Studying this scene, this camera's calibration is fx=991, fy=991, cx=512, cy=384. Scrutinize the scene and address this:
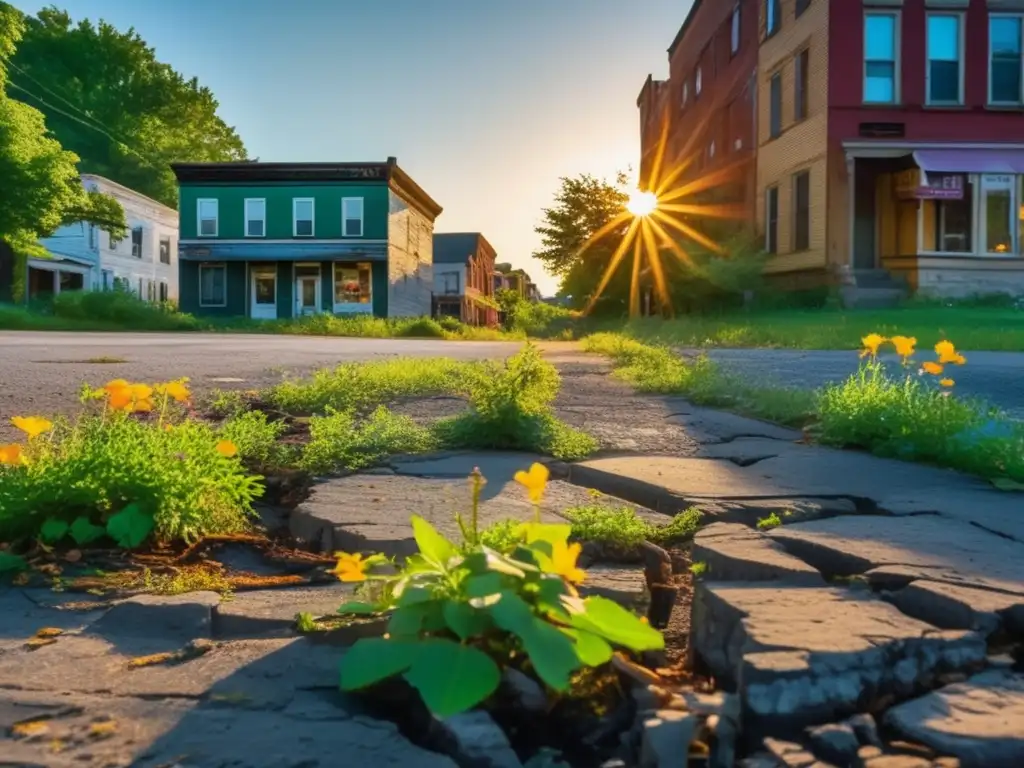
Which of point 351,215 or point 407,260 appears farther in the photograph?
point 407,260

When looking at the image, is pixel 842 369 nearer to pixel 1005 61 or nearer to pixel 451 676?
pixel 451 676

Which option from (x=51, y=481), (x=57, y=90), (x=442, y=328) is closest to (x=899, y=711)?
(x=51, y=481)

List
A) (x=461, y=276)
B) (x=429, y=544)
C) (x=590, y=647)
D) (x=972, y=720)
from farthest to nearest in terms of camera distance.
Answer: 1. (x=461, y=276)
2. (x=429, y=544)
3. (x=590, y=647)
4. (x=972, y=720)

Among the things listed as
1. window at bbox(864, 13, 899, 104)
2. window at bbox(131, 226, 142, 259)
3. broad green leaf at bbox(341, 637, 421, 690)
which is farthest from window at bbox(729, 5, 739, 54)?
window at bbox(131, 226, 142, 259)

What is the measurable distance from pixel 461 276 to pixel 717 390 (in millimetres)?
56885

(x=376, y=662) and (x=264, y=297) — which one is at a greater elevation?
(x=264, y=297)

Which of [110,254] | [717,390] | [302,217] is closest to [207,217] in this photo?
[302,217]

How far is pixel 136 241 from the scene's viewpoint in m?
50.4

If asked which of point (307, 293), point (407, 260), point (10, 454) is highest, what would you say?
point (407, 260)

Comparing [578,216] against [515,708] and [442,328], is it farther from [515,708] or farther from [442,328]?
[515,708]

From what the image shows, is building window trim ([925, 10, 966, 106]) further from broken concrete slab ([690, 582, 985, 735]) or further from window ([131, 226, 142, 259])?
window ([131, 226, 142, 259])

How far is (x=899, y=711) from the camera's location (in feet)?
5.88

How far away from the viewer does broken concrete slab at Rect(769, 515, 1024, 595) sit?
2.50 meters

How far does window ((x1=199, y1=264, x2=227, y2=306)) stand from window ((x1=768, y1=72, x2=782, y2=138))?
873 inches
